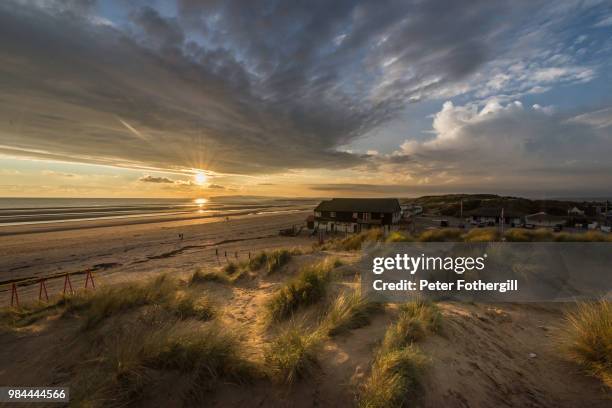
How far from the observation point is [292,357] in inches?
132

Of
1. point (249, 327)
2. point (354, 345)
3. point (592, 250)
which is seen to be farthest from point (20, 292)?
point (592, 250)

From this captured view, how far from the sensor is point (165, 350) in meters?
3.52

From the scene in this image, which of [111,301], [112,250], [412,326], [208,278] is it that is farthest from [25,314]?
[112,250]

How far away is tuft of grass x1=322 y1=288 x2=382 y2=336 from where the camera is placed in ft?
14.7

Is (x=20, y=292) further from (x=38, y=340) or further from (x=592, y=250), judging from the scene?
(x=592, y=250)

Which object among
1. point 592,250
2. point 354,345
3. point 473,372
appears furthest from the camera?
point 592,250

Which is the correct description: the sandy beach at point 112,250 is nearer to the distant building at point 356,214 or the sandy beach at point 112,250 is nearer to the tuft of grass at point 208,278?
the distant building at point 356,214

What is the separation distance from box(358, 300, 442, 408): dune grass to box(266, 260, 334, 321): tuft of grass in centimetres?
248

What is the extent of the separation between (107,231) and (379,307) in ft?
123

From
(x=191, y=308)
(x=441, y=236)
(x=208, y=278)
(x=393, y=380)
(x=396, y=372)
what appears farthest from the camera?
(x=441, y=236)

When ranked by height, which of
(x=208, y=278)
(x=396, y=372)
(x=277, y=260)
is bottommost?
(x=208, y=278)

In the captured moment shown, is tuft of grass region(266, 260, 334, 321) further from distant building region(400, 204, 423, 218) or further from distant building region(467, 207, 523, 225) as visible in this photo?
distant building region(400, 204, 423, 218)

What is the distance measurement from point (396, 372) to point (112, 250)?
27063 mm

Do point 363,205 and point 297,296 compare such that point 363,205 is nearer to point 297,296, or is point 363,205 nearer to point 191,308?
point 297,296
